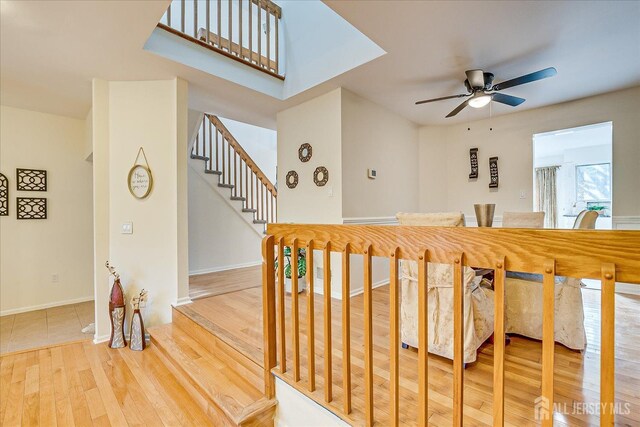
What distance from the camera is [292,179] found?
3727mm

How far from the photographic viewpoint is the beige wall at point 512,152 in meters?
3.35

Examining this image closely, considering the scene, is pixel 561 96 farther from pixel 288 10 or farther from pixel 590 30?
pixel 288 10

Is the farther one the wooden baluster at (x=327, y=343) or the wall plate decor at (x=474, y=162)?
the wall plate decor at (x=474, y=162)

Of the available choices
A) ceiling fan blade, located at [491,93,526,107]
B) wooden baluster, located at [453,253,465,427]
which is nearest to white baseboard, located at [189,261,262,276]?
wooden baluster, located at [453,253,465,427]

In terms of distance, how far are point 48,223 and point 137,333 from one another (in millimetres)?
2588

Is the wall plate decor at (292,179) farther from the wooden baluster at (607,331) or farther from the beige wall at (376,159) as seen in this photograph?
the wooden baluster at (607,331)

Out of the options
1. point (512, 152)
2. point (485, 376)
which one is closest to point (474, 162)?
point (512, 152)

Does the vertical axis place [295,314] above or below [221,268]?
above

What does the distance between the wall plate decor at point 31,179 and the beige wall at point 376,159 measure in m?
4.16

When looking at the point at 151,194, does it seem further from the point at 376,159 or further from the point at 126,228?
the point at 376,159

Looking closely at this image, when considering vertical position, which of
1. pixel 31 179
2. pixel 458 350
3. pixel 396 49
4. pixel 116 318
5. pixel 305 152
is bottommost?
pixel 116 318

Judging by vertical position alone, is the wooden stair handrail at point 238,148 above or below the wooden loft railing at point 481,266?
above

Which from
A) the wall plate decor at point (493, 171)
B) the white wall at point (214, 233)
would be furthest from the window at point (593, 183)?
the white wall at point (214, 233)

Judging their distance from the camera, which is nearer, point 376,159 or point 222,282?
point 376,159
